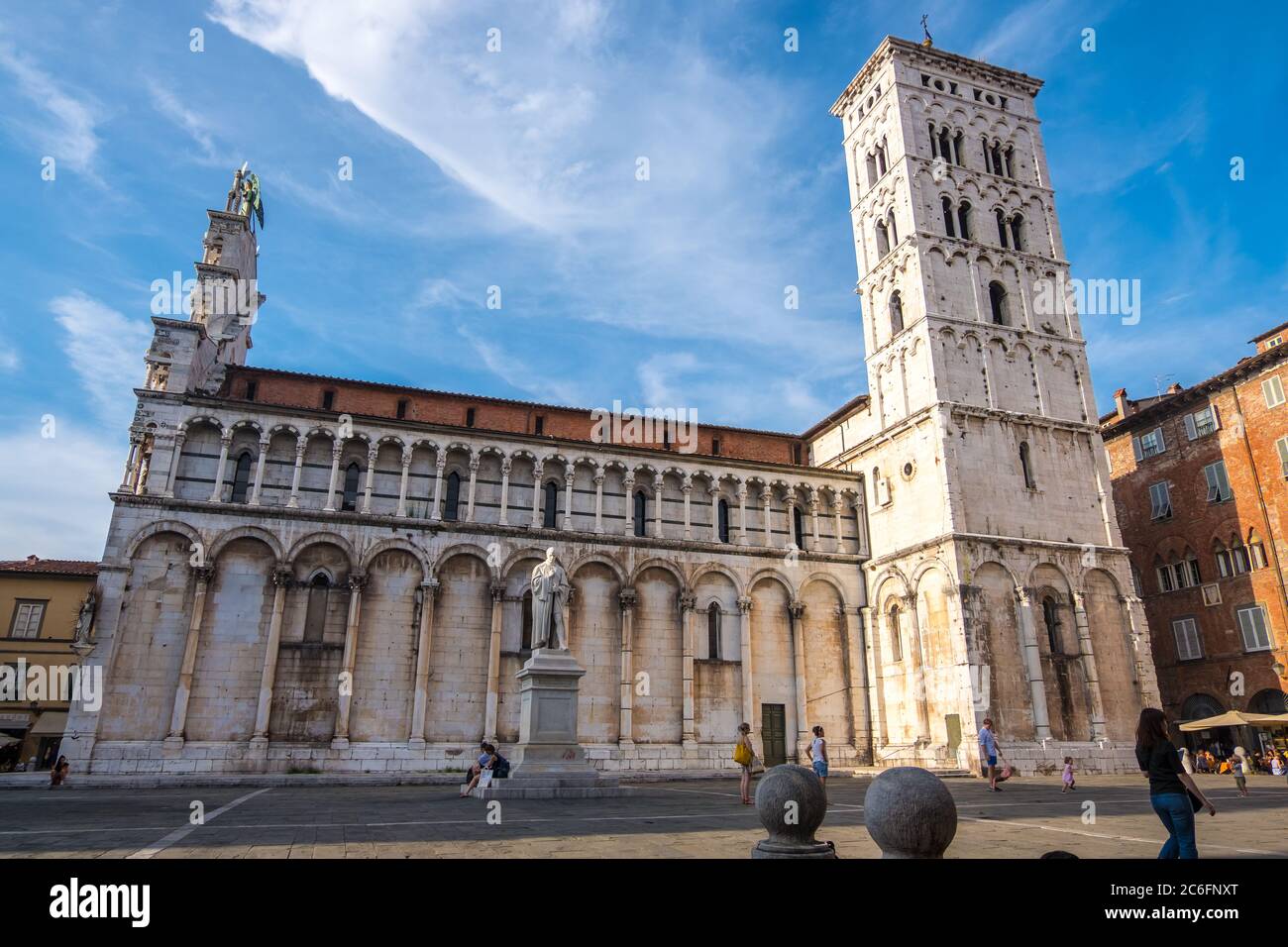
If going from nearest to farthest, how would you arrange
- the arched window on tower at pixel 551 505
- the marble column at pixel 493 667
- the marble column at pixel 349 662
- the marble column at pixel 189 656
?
the marble column at pixel 189 656 < the marble column at pixel 349 662 < the marble column at pixel 493 667 < the arched window on tower at pixel 551 505

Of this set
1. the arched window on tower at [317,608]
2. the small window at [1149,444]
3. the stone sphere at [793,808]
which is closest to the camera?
the stone sphere at [793,808]

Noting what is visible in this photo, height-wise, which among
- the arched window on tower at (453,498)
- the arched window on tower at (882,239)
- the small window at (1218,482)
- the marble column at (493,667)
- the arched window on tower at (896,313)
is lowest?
the marble column at (493,667)

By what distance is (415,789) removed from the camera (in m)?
21.1

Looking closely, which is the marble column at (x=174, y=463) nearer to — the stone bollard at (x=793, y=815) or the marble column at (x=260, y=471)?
the marble column at (x=260, y=471)

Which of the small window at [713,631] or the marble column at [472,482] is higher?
the marble column at [472,482]

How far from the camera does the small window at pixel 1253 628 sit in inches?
1198

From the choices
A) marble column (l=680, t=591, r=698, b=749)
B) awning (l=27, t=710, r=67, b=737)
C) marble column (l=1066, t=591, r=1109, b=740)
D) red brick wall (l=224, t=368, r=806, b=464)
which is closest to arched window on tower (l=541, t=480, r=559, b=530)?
red brick wall (l=224, t=368, r=806, b=464)

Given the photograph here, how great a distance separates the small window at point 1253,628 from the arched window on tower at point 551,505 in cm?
2885

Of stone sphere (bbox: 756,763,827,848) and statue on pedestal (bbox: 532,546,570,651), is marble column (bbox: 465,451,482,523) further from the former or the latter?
stone sphere (bbox: 756,763,827,848)

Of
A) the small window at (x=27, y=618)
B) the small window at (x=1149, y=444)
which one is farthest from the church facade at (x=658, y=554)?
the small window at (x=27, y=618)

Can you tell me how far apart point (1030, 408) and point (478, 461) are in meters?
23.9

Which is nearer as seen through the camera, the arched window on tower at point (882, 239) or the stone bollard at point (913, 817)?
the stone bollard at point (913, 817)
